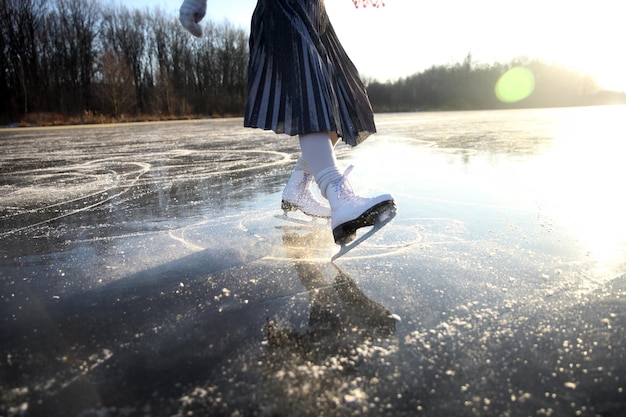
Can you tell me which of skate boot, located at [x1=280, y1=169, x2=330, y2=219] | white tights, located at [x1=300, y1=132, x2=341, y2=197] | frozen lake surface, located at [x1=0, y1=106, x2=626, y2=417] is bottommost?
frozen lake surface, located at [x1=0, y1=106, x2=626, y2=417]

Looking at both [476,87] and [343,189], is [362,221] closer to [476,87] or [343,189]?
[343,189]

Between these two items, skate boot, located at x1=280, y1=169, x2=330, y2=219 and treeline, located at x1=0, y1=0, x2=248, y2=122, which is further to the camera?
treeline, located at x1=0, y1=0, x2=248, y2=122

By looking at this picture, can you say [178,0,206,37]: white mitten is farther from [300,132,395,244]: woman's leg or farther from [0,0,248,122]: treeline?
[0,0,248,122]: treeline

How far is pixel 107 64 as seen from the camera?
31250 mm

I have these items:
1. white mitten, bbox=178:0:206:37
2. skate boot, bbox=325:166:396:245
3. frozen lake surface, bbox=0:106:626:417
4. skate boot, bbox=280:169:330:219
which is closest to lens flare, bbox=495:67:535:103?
skate boot, bbox=280:169:330:219

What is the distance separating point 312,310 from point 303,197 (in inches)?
40.7

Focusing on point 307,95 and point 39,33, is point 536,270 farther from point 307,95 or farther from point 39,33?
point 39,33

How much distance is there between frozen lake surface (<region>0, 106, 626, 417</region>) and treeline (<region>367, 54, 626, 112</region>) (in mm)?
56743

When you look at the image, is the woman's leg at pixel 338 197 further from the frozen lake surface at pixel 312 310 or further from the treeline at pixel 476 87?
the treeline at pixel 476 87

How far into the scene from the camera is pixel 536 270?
1.44 metres

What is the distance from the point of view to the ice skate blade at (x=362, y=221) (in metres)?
1.58

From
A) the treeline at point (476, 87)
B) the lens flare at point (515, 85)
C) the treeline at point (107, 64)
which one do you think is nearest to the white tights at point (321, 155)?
the treeline at point (107, 64)

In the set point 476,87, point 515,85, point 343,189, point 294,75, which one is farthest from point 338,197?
point 515,85

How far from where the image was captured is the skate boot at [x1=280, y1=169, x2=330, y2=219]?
2160mm
